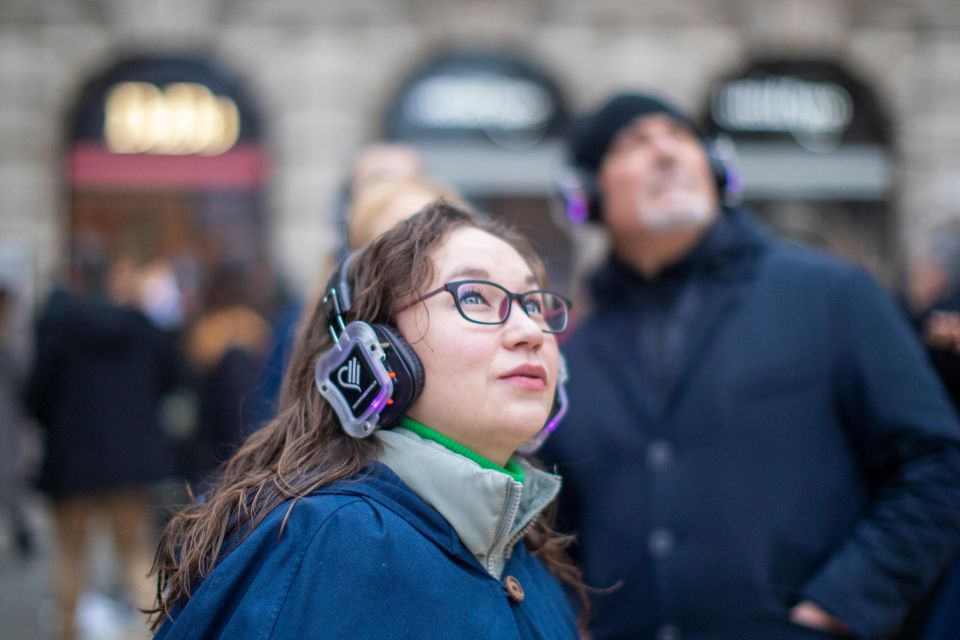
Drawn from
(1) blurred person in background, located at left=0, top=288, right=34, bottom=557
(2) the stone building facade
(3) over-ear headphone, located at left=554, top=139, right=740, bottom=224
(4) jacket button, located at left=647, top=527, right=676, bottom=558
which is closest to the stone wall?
(2) the stone building facade

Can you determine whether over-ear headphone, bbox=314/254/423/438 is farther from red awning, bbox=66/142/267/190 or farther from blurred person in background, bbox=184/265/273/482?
red awning, bbox=66/142/267/190

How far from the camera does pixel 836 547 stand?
217cm

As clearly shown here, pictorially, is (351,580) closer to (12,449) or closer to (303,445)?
(303,445)

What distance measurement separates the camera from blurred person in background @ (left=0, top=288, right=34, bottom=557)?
6715 mm

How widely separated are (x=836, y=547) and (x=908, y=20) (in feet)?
34.6

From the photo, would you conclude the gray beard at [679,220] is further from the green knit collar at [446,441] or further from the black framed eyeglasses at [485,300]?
the green knit collar at [446,441]

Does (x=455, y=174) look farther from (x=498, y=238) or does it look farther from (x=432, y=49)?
(x=498, y=238)

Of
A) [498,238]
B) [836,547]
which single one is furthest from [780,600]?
[498,238]

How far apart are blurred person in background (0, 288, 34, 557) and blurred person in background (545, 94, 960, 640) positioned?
541 centimetres

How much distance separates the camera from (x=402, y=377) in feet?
4.59

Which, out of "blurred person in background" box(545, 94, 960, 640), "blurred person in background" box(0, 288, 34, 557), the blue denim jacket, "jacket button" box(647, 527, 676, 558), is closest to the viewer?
the blue denim jacket

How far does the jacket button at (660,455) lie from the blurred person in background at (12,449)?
550cm

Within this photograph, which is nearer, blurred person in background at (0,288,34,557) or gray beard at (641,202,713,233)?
gray beard at (641,202,713,233)

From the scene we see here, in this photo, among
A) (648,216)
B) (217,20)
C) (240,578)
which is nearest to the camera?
(240,578)
